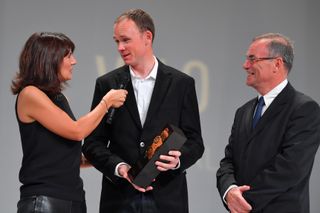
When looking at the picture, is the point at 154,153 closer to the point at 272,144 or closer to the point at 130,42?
the point at 272,144

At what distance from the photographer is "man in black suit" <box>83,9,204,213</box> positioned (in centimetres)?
264

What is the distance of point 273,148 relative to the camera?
247 centimetres

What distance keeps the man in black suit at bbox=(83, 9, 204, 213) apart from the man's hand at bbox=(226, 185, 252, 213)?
0.29 meters

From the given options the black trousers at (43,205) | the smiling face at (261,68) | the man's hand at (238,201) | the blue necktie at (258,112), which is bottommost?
the black trousers at (43,205)

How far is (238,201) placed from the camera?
2445 mm

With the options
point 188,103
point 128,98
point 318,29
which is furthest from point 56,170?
point 318,29

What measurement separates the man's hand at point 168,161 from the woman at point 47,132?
35 cm

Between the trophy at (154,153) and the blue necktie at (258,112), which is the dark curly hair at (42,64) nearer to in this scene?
the trophy at (154,153)

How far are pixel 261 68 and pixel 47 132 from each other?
1.07m

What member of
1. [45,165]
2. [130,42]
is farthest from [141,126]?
[45,165]

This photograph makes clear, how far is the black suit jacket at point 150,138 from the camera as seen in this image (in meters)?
2.66

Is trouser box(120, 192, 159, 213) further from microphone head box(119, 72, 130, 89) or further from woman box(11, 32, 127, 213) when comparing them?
microphone head box(119, 72, 130, 89)

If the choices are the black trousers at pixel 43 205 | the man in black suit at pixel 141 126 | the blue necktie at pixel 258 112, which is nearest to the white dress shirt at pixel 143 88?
the man in black suit at pixel 141 126

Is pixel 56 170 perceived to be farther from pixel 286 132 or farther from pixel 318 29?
pixel 318 29
